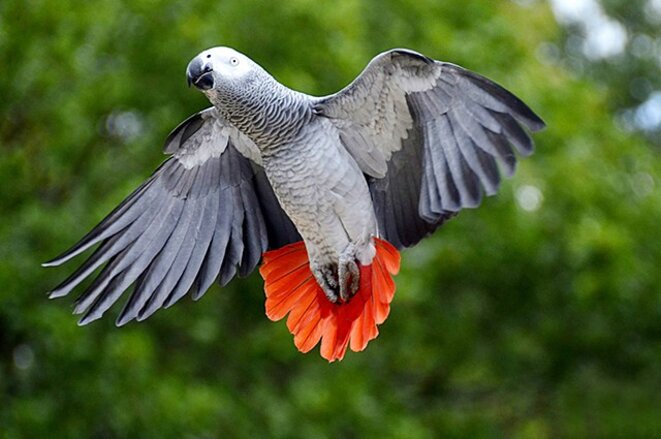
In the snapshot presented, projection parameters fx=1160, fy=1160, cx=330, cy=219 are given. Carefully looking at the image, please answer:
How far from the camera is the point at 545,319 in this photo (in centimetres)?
1011

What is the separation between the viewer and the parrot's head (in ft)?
11.1

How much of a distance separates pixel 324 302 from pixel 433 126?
0.70 metres

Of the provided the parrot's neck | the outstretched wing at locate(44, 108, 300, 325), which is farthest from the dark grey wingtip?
the outstretched wing at locate(44, 108, 300, 325)

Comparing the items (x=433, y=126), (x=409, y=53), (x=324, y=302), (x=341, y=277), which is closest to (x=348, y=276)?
(x=341, y=277)

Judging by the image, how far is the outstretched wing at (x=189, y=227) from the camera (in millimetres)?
3941

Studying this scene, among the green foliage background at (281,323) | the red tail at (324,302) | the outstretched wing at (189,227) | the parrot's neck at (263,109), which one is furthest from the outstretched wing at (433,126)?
the green foliage background at (281,323)

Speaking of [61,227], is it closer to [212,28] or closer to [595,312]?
[212,28]

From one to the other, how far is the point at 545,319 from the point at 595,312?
1.42 feet

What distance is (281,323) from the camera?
8633 millimetres

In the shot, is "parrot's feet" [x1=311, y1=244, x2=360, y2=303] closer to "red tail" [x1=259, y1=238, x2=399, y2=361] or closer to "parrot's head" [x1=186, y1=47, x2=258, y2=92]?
"red tail" [x1=259, y1=238, x2=399, y2=361]

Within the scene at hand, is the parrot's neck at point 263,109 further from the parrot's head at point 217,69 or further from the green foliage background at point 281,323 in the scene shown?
the green foliage background at point 281,323

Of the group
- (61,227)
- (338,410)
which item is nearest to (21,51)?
(61,227)

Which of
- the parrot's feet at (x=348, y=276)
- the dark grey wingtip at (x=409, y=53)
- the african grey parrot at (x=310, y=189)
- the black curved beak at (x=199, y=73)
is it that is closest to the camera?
the black curved beak at (x=199, y=73)

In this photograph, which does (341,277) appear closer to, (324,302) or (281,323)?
(324,302)
